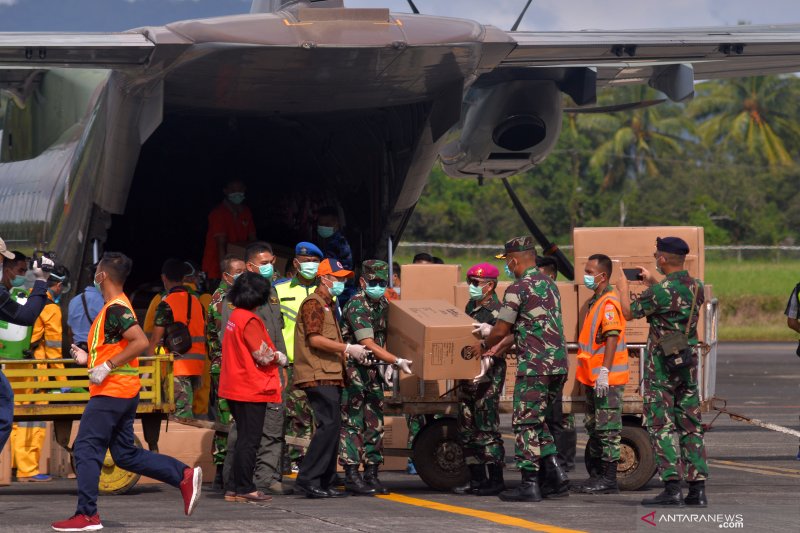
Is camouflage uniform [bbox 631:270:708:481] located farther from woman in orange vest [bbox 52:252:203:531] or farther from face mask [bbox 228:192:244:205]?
face mask [bbox 228:192:244:205]

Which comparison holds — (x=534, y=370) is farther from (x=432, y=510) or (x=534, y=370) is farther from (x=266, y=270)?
(x=266, y=270)

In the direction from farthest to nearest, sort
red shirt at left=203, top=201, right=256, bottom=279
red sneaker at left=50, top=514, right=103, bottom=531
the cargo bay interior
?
1. red shirt at left=203, top=201, right=256, bottom=279
2. the cargo bay interior
3. red sneaker at left=50, top=514, right=103, bottom=531

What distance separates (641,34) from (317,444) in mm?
4634

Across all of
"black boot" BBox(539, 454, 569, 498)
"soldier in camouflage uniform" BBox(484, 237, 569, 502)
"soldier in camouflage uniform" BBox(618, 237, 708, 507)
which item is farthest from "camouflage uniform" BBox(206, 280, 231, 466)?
"soldier in camouflage uniform" BBox(618, 237, 708, 507)

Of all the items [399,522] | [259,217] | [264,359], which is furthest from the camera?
A: [259,217]

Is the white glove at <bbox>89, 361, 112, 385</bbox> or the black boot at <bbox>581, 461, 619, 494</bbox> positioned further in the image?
the black boot at <bbox>581, 461, 619, 494</bbox>

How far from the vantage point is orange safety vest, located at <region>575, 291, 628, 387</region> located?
34.0 ft

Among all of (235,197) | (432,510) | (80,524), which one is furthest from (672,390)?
(235,197)

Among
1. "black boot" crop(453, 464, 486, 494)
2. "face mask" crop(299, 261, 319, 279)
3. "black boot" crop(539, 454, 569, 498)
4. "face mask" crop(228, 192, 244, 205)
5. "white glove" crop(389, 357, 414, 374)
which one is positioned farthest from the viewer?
"face mask" crop(228, 192, 244, 205)

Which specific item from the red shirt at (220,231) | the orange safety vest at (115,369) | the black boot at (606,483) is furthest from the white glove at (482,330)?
the red shirt at (220,231)

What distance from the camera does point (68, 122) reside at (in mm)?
14258

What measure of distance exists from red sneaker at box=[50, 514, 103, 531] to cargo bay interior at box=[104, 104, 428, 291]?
5720mm

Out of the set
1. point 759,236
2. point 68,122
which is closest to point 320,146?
point 68,122

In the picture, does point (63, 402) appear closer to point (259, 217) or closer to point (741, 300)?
point (259, 217)
